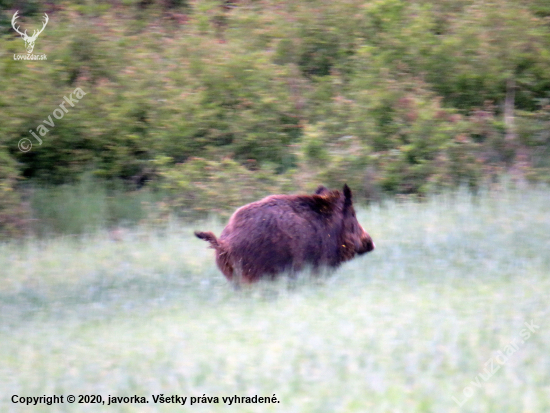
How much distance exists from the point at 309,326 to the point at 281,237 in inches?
62.0

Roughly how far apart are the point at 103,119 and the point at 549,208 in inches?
415

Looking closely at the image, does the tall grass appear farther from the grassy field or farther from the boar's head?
the boar's head

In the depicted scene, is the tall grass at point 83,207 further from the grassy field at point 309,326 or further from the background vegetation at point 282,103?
the grassy field at point 309,326

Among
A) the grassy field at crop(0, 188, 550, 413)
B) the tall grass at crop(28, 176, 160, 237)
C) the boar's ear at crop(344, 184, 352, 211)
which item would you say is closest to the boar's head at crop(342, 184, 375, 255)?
the boar's ear at crop(344, 184, 352, 211)

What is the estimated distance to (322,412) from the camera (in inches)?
172

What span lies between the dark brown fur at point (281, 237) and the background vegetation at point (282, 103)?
19.0 ft

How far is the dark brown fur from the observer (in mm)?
7203

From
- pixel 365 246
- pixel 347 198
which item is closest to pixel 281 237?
pixel 347 198

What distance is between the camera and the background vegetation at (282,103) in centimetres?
1436

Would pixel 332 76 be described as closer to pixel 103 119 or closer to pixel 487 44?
pixel 487 44

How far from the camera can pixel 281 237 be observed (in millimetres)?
7273

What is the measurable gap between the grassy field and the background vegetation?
4.65 m

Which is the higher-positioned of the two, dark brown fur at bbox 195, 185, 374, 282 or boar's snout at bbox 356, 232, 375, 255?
dark brown fur at bbox 195, 185, 374, 282

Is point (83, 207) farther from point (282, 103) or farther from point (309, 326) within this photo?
point (309, 326)
